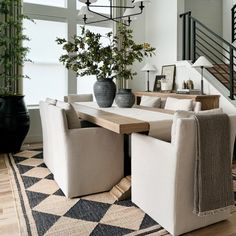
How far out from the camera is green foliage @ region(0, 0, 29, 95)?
427cm

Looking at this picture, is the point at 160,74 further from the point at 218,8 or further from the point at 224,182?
the point at 224,182

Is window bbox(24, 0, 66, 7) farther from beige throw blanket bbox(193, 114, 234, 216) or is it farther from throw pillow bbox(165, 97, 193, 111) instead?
beige throw blanket bbox(193, 114, 234, 216)

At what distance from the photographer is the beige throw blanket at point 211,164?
1791 millimetres

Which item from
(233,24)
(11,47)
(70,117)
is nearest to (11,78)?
(11,47)

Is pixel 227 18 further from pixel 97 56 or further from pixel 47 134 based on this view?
pixel 47 134

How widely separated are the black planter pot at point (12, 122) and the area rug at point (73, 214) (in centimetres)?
126

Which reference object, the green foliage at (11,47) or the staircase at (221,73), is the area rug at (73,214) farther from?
the staircase at (221,73)

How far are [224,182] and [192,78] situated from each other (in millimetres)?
3309

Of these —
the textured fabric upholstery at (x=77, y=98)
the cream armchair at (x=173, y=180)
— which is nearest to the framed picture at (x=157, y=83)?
the textured fabric upholstery at (x=77, y=98)

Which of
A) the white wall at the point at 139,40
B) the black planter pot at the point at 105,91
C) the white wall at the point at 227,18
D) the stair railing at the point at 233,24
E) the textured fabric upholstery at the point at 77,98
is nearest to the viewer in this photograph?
the black planter pot at the point at 105,91

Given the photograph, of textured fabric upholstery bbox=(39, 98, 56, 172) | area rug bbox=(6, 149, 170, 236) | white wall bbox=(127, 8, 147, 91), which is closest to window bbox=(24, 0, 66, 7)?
white wall bbox=(127, 8, 147, 91)

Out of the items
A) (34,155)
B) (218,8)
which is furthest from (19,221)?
(218,8)

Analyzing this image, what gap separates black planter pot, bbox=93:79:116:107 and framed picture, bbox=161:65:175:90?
7.49 ft

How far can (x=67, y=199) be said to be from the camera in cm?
256
